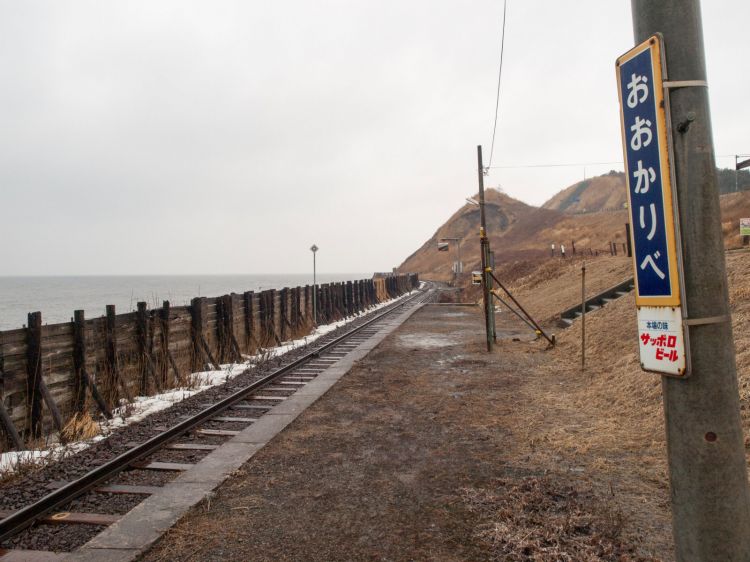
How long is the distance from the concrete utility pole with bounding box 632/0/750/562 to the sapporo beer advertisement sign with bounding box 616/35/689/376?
42mm

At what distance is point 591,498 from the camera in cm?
449

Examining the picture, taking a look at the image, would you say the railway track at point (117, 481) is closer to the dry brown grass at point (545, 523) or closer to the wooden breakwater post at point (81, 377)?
the wooden breakwater post at point (81, 377)

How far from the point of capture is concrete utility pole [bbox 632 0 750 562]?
1.80 meters

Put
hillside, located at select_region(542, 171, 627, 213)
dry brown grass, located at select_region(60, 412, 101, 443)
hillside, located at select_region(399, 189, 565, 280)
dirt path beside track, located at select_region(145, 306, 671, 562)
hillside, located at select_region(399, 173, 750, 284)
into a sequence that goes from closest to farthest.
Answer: dirt path beside track, located at select_region(145, 306, 671, 562), dry brown grass, located at select_region(60, 412, 101, 443), hillside, located at select_region(399, 173, 750, 284), hillside, located at select_region(399, 189, 565, 280), hillside, located at select_region(542, 171, 627, 213)

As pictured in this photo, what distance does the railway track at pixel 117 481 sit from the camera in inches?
162

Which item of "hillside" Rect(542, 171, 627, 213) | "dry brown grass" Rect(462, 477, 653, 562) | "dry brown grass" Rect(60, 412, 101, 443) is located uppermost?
"hillside" Rect(542, 171, 627, 213)

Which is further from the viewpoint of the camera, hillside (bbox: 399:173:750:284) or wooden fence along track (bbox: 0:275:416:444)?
hillside (bbox: 399:173:750:284)

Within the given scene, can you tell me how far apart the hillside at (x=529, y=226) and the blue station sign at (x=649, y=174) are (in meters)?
56.4

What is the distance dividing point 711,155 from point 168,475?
576 centimetres

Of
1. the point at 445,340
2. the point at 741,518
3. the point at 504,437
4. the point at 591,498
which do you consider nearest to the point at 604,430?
the point at 504,437

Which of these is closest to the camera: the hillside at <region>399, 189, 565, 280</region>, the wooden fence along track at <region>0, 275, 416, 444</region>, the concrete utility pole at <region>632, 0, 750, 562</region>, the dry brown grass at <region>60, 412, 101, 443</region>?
the concrete utility pole at <region>632, 0, 750, 562</region>

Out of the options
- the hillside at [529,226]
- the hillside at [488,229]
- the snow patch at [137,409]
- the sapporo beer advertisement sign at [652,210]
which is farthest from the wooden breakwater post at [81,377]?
the hillside at [488,229]

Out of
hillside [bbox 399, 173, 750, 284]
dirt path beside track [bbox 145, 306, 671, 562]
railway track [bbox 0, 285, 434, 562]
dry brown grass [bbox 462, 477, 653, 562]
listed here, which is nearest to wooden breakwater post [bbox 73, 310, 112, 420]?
railway track [bbox 0, 285, 434, 562]

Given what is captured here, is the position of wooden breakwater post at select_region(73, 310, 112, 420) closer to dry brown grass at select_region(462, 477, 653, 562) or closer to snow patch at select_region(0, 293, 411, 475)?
snow patch at select_region(0, 293, 411, 475)
